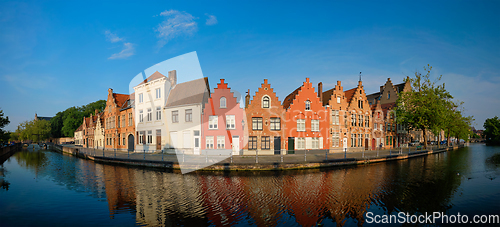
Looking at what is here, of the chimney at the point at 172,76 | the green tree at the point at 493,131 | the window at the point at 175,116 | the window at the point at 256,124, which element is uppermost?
the chimney at the point at 172,76

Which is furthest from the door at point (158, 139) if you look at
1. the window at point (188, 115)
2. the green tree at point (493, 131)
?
the green tree at point (493, 131)

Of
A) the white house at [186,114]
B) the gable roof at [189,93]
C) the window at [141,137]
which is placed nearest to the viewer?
the white house at [186,114]

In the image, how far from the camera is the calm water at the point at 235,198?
10.8m

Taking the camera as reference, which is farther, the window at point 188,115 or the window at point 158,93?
the window at point 158,93

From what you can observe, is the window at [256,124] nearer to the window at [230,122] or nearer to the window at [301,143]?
the window at [230,122]

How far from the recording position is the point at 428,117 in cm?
4238

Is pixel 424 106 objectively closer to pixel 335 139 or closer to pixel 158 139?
pixel 335 139

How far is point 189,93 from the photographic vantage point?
35.8m

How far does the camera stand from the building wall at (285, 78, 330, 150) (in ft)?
116

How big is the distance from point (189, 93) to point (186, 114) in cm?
335

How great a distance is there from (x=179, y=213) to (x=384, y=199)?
11378 mm

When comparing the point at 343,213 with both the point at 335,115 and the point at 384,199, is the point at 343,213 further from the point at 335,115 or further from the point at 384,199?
the point at 335,115

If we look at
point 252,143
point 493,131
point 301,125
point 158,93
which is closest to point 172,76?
point 158,93

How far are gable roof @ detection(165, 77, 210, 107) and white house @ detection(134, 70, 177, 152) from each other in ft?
3.82
